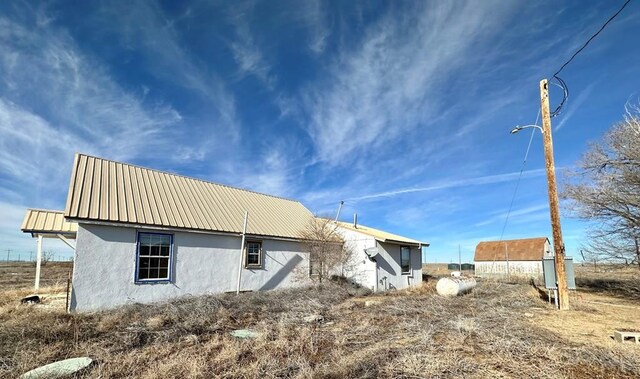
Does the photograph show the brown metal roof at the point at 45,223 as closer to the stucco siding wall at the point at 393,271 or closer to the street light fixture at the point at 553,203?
the stucco siding wall at the point at 393,271

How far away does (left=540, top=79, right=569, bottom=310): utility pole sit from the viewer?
472 inches

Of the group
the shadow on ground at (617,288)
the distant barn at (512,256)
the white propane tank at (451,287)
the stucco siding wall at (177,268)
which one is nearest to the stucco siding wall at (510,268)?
the distant barn at (512,256)

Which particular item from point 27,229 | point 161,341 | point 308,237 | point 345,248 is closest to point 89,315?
point 161,341

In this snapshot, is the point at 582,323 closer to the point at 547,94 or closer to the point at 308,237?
the point at 547,94

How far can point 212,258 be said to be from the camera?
13914 millimetres

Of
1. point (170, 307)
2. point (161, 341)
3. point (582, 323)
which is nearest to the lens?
point (161, 341)

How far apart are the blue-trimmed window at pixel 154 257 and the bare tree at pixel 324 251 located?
671cm

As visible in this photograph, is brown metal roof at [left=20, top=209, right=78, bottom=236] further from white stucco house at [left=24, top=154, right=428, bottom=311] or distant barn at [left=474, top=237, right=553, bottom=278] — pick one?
distant barn at [left=474, top=237, right=553, bottom=278]

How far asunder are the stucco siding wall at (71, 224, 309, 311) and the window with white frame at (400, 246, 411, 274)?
6724 mm

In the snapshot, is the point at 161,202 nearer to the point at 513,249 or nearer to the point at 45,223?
the point at 45,223

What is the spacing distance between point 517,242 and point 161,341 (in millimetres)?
41196

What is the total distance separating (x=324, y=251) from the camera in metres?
17.7

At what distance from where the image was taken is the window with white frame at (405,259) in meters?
21.5

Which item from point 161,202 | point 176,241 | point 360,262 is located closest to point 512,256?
point 360,262
